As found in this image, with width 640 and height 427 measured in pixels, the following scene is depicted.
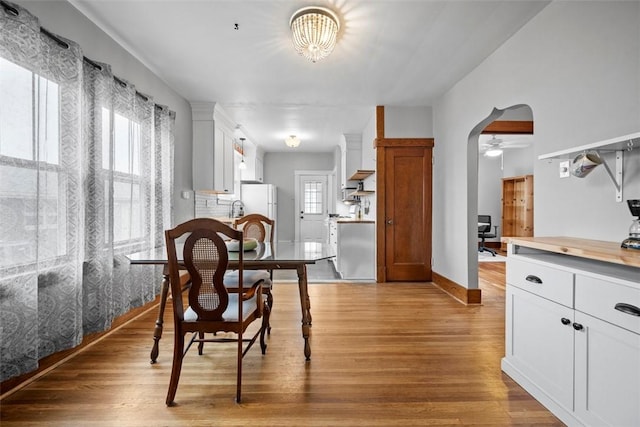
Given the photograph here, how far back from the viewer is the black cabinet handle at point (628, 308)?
1.15 metres

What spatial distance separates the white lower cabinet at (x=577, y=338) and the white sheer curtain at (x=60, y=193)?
2.92 meters

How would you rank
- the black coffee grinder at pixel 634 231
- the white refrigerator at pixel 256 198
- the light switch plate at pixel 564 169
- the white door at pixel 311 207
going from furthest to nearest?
the white door at pixel 311 207
the white refrigerator at pixel 256 198
the light switch plate at pixel 564 169
the black coffee grinder at pixel 634 231

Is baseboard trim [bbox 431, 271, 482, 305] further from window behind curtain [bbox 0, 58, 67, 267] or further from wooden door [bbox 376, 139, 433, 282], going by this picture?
window behind curtain [bbox 0, 58, 67, 267]

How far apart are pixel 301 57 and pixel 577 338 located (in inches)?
117

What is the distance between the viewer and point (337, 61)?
9.85 ft

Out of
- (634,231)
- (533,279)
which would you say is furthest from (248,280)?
(634,231)

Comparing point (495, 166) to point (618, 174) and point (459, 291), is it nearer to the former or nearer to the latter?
point (459, 291)

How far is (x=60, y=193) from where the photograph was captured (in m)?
1.98

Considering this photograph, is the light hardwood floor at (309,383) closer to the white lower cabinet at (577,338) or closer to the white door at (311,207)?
the white lower cabinet at (577,338)

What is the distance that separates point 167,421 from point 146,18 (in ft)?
9.26

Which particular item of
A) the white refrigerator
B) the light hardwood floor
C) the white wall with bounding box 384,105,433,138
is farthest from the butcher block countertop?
the white refrigerator

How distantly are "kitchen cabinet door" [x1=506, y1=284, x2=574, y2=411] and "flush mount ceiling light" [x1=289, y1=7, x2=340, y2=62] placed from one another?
2.19 m

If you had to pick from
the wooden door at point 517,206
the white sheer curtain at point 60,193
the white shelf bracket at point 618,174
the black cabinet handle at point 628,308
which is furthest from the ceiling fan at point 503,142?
the white sheer curtain at point 60,193

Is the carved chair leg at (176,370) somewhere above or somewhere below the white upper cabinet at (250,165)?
below
